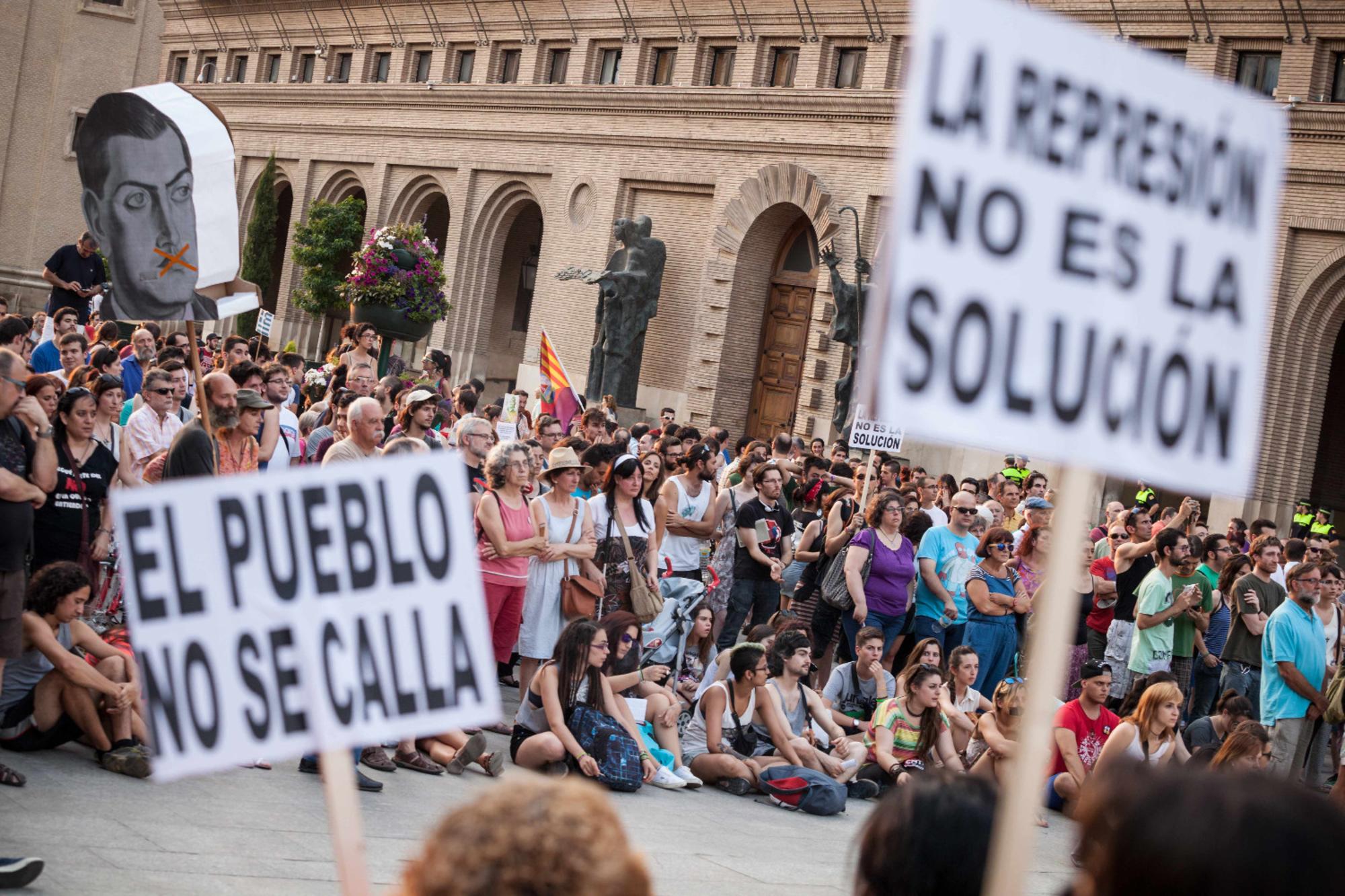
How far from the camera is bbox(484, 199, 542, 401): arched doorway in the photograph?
135 ft

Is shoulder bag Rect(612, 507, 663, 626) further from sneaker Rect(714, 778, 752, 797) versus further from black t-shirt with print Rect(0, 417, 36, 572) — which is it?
black t-shirt with print Rect(0, 417, 36, 572)

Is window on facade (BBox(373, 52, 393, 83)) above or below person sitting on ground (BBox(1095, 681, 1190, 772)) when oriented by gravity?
above

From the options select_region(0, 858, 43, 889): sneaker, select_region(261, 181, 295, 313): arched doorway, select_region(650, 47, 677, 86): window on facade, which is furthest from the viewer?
select_region(261, 181, 295, 313): arched doorway

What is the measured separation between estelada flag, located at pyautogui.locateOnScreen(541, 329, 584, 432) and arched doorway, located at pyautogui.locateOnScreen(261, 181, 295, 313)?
26176 mm

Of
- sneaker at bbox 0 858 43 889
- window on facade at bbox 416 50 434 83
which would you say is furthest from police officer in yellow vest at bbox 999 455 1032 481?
window on facade at bbox 416 50 434 83

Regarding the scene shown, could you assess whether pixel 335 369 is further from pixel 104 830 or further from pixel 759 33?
pixel 759 33

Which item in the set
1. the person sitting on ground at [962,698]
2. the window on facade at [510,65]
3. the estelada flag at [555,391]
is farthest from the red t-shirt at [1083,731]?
the window on facade at [510,65]

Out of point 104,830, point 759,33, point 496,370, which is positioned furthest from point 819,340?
point 104,830

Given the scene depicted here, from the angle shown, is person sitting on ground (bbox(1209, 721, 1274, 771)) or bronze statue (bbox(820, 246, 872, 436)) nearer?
person sitting on ground (bbox(1209, 721, 1274, 771))

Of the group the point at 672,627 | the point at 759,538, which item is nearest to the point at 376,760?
the point at 672,627

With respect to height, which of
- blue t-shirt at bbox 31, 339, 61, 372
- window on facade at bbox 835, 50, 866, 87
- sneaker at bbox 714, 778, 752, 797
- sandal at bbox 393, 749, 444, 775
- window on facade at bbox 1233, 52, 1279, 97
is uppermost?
window on facade at bbox 835, 50, 866, 87

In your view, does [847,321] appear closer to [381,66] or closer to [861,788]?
[861,788]

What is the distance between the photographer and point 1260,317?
289 centimetres

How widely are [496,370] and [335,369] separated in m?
26.7
